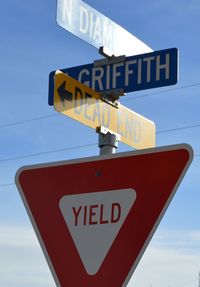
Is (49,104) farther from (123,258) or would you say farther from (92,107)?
(123,258)

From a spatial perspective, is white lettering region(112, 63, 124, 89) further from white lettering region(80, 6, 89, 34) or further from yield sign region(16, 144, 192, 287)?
yield sign region(16, 144, 192, 287)

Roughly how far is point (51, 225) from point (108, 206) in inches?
11.3

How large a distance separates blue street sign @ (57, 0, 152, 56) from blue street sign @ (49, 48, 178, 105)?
0.52 feet

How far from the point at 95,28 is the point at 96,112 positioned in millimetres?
638

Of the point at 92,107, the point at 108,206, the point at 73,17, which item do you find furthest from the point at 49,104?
the point at 108,206

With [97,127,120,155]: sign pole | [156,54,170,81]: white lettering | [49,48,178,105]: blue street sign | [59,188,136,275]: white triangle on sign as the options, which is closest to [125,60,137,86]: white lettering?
[49,48,178,105]: blue street sign

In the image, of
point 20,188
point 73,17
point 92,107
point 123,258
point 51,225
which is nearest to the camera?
point 123,258

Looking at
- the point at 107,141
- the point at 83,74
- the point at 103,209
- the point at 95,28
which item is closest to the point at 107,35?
the point at 95,28

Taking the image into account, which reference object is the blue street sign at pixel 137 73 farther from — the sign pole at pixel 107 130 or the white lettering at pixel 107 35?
the white lettering at pixel 107 35

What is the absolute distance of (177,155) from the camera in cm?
244

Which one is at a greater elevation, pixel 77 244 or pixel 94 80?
pixel 94 80

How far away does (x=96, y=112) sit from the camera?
331 centimetres

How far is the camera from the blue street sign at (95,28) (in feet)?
11.3

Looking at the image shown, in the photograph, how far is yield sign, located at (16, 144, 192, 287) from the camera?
2.39m
